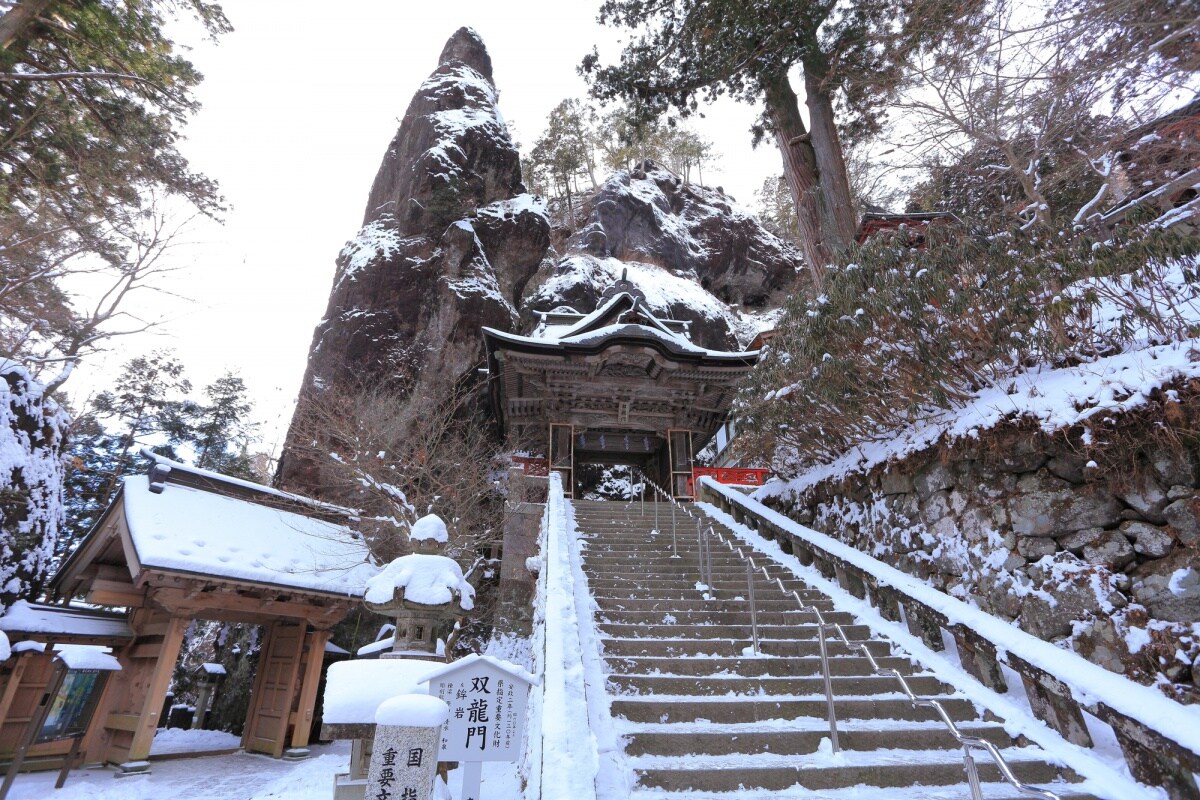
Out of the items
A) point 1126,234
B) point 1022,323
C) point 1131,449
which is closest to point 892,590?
point 1131,449

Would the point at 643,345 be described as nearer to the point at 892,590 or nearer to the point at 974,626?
the point at 892,590

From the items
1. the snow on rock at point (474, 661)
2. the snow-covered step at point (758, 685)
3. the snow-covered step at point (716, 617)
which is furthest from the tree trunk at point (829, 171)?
the snow on rock at point (474, 661)

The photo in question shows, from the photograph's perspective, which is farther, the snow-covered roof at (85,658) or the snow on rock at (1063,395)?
the snow-covered roof at (85,658)

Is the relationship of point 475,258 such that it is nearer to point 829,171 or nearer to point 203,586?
point 829,171

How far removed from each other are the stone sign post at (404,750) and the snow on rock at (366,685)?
992mm

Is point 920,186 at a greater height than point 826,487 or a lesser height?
greater

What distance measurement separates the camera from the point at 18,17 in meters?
6.72

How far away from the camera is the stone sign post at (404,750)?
3688 millimetres

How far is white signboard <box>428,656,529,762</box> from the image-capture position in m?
4.78

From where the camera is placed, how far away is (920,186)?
384 inches

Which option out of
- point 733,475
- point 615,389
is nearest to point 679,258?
point 615,389

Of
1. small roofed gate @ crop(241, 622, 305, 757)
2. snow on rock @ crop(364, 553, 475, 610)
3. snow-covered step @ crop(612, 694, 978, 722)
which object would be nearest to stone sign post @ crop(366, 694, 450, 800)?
snow-covered step @ crop(612, 694, 978, 722)

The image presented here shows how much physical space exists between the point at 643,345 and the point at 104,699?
42.0 ft

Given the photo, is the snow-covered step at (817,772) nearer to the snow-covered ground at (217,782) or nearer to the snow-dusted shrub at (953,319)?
the snow-dusted shrub at (953,319)
